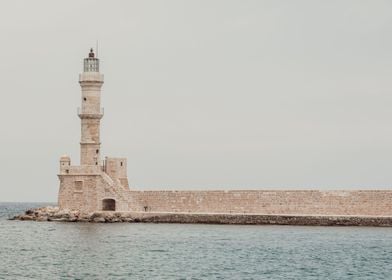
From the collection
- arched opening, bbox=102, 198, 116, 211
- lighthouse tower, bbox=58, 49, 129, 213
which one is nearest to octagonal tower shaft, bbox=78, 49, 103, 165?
lighthouse tower, bbox=58, 49, 129, 213

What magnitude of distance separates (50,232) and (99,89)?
8.33 meters

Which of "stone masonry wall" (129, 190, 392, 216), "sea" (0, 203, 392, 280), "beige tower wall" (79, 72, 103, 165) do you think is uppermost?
"beige tower wall" (79, 72, 103, 165)

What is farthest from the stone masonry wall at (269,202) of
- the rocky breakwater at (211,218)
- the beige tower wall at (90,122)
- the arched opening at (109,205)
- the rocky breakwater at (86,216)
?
the beige tower wall at (90,122)

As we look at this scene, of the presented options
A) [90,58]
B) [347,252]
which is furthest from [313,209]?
[90,58]

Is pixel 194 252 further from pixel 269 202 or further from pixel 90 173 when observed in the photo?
pixel 90 173

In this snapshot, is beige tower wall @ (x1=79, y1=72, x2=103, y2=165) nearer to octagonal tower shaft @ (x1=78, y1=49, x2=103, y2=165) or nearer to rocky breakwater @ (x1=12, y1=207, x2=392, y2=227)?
octagonal tower shaft @ (x1=78, y1=49, x2=103, y2=165)

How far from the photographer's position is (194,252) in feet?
117

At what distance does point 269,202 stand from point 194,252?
1120 cm

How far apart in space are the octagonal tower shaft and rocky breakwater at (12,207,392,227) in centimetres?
271

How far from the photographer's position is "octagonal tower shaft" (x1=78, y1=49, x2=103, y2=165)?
4966 centimetres

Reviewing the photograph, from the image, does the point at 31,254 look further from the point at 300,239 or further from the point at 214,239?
the point at 300,239

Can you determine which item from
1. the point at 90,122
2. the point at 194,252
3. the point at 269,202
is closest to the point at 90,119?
the point at 90,122

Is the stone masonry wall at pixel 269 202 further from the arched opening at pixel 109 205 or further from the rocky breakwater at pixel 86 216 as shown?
the arched opening at pixel 109 205

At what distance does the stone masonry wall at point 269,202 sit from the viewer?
44.7 m
